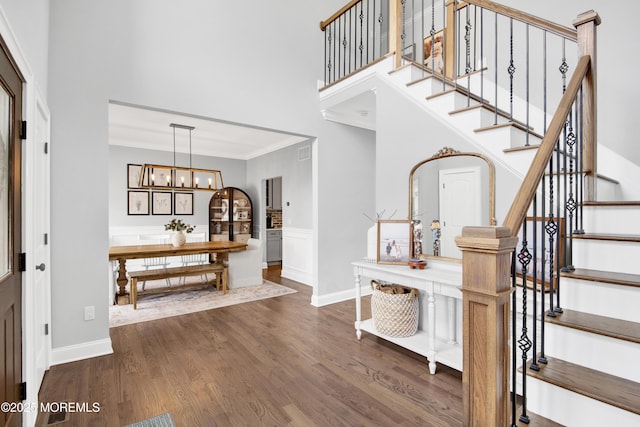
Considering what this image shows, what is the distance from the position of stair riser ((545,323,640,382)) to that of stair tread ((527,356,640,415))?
0.09ft

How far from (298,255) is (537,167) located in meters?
4.84

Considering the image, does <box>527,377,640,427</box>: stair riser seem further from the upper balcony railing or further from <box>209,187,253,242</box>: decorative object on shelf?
<box>209,187,253,242</box>: decorative object on shelf

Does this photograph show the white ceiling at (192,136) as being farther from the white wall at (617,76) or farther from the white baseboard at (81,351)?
the white wall at (617,76)

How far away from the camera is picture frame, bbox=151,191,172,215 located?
6.94 metres

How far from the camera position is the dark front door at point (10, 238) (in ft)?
4.78

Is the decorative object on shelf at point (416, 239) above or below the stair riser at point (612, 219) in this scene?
below

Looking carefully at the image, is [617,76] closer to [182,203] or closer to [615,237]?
[615,237]

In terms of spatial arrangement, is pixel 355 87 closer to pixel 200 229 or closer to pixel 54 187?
pixel 54 187

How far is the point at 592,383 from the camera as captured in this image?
1.26 metres

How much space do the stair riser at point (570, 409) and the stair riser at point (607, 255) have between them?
803 mm

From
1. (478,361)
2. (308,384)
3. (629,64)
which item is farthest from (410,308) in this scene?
(629,64)

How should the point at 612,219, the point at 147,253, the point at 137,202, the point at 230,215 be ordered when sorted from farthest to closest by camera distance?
the point at 230,215 → the point at 137,202 → the point at 147,253 → the point at 612,219

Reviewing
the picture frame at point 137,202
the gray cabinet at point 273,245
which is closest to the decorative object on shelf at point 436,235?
the gray cabinet at point 273,245

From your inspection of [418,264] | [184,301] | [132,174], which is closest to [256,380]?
[418,264]
